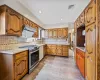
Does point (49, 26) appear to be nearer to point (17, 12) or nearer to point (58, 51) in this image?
point (58, 51)

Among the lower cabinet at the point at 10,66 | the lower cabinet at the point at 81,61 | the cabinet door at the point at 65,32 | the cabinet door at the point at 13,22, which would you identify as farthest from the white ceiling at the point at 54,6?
the cabinet door at the point at 65,32

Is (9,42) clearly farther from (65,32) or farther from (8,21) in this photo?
(65,32)

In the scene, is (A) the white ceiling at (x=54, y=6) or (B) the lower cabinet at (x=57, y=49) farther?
(B) the lower cabinet at (x=57, y=49)

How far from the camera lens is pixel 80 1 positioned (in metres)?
2.45

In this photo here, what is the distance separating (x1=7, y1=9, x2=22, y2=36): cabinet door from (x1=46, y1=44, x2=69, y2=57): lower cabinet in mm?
3287

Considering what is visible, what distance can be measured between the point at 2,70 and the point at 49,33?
432 cm

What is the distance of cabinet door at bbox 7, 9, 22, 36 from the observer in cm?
222

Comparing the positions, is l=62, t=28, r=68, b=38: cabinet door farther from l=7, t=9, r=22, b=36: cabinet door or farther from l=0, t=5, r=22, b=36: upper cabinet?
l=0, t=5, r=22, b=36: upper cabinet

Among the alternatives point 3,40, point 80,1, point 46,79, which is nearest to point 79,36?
point 80,1

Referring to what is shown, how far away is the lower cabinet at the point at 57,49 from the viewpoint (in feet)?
17.2

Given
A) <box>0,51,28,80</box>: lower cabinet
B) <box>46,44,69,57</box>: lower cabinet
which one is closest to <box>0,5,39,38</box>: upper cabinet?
<box>0,51,28,80</box>: lower cabinet

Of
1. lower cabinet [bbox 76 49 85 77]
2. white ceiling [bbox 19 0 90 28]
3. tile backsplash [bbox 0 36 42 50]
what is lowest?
lower cabinet [bbox 76 49 85 77]

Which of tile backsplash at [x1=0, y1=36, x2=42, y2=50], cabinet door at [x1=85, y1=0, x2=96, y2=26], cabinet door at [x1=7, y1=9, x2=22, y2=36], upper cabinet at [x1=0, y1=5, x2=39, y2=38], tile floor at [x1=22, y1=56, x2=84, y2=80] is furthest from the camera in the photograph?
tile floor at [x1=22, y1=56, x2=84, y2=80]

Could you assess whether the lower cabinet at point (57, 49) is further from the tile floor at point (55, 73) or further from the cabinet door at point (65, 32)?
the tile floor at point (55, 73)
